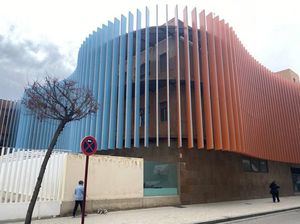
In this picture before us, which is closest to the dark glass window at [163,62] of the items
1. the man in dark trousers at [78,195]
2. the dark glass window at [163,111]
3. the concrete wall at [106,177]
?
the dark glass window at [163,111]

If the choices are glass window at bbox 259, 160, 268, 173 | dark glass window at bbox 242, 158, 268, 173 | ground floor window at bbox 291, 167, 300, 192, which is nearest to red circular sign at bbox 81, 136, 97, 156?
dark glass window at bbox 242, 158, 268, 173

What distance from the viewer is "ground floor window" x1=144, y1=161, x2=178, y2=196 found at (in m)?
15.3

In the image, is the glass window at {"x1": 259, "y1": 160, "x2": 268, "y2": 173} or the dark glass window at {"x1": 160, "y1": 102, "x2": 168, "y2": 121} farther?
the glass window at {"x1": 259, "y1": 160, "x2": 268, "y2": 173}

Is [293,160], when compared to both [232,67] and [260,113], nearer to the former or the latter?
[260,113]

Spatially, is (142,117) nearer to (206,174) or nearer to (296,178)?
(206,174)

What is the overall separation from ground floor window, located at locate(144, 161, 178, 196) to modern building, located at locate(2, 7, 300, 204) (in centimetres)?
5

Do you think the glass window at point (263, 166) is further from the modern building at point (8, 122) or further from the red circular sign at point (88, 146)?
the modern building at point (8, 122)

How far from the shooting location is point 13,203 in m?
10.2

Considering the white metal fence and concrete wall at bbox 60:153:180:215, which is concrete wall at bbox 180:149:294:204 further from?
the white metal fence

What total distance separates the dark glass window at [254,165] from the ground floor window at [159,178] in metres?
8.93

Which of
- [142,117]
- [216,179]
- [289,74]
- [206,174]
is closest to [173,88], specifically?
[142,117]

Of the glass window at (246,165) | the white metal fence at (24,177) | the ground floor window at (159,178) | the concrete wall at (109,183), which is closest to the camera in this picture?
the white metal fence at (24,177)

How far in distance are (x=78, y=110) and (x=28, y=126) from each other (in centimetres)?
2777

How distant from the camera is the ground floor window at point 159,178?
15.3 m
